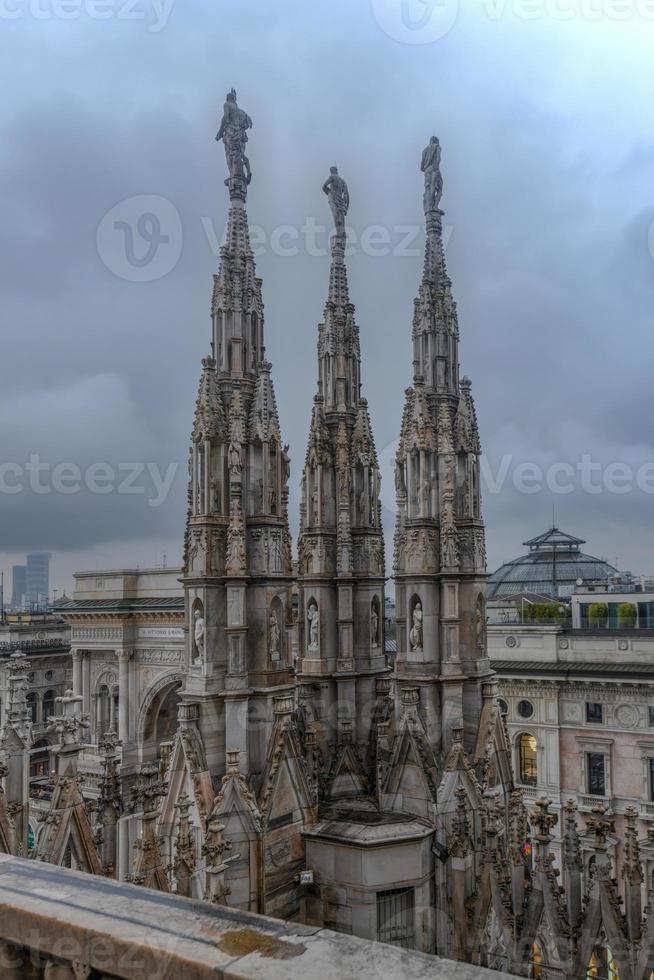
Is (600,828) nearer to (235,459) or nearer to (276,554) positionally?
(276,554)

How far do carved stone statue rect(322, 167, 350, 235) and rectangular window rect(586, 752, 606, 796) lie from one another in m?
29.2

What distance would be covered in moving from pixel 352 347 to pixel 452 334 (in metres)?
2.47

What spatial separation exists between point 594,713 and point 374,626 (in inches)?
932

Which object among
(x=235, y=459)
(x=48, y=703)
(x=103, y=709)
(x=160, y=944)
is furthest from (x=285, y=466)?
(x=48, y=703)

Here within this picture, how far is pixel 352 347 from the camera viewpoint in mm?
18578

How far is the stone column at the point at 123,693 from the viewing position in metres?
39.1

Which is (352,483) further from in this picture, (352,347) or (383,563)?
(352,347)

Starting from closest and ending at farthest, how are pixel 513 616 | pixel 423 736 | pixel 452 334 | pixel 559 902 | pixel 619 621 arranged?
pixel 559 902 → pixel 423 736 → pixel 452 334 → pixel 619 621 → pixel 513 616

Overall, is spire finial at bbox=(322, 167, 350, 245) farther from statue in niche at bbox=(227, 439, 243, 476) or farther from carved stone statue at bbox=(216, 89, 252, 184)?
statue in niche at bbox=(227, 439, 243, 476)

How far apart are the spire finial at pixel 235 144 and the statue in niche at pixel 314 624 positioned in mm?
9067

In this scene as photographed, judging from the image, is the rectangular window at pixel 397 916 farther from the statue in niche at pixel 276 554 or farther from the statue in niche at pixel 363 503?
the statue in niche at pixel 363 503

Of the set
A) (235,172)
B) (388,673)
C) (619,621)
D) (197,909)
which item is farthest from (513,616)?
(197,909)

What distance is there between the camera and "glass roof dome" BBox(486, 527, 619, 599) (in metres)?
62.3

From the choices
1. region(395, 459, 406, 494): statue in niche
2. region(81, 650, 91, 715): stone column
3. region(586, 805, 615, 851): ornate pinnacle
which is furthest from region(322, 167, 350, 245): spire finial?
region(81, 650, 91, 715): stone column
